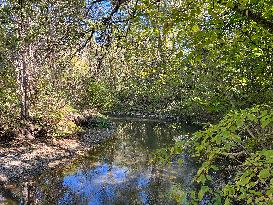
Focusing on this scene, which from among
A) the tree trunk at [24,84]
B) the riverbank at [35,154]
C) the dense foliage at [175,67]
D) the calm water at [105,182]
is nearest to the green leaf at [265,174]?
the dense foliage at [175,67]

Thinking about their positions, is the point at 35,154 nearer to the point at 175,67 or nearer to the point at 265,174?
the point at 175,67

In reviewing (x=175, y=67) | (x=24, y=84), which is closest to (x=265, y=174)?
(x=175, y=67)

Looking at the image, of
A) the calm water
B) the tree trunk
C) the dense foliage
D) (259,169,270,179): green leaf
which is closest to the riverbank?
the calm water

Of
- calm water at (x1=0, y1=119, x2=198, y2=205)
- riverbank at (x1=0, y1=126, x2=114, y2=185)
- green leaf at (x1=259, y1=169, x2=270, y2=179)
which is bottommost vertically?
calm water at (x1=0, y1=119, x2=198, y2=205)

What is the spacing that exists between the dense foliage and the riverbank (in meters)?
0.92

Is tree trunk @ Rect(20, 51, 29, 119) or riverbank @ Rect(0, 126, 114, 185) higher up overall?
tree trunk @ Rect(20, 51, 29, 119)

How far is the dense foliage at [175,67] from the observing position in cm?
439

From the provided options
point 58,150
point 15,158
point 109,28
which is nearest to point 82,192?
point 15,158

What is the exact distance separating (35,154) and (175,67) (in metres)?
10.1

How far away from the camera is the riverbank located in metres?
16.7

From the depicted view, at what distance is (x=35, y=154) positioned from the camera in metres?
19.5

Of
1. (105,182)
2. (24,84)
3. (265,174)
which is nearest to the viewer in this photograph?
(265,174)

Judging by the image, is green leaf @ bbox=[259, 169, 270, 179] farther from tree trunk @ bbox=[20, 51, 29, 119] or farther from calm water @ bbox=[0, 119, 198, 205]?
tree trunk @ bbox=[20, 51, 29, 119]

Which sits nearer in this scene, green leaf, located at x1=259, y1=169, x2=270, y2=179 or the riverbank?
green leaf, located at x1=259, y1=169, x2=270, y2=179
